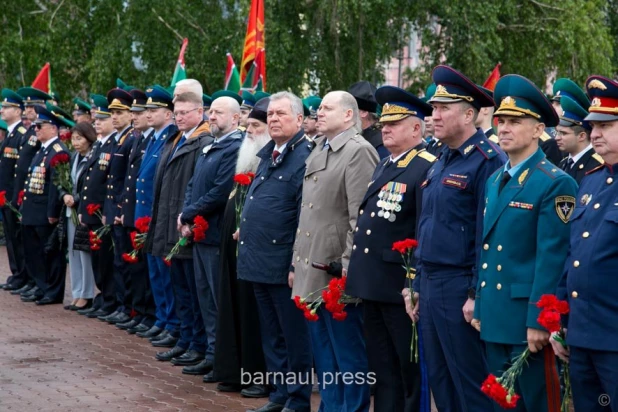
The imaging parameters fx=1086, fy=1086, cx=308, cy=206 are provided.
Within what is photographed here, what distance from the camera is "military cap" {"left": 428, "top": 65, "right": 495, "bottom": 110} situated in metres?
6.16

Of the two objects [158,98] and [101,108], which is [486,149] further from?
[101,108]

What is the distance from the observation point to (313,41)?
20.5m

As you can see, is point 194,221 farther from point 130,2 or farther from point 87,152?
point 130,2

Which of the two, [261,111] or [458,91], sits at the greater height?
[458,91]

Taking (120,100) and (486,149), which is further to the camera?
(120,100)

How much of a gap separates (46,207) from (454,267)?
8.62 m

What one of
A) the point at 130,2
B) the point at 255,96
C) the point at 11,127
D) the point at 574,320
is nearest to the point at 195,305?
the point at 255,96

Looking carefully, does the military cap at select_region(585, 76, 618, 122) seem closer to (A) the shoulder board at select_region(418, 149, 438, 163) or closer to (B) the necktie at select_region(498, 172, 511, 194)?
(B) the necktie at select_region(498, 172, 511, 194)

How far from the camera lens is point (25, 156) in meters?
14.2

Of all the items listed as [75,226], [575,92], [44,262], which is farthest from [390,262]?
[44,262]

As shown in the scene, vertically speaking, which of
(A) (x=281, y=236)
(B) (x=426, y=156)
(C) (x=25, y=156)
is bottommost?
(A) (x=281, y=236)

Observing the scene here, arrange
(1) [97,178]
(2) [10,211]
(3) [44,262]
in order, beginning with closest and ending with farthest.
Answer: (1) [97,178] → (3) [44,262] → (2) [10,211]

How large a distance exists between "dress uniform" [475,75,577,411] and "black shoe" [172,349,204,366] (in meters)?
4.60

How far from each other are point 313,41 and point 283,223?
13.0 meters
